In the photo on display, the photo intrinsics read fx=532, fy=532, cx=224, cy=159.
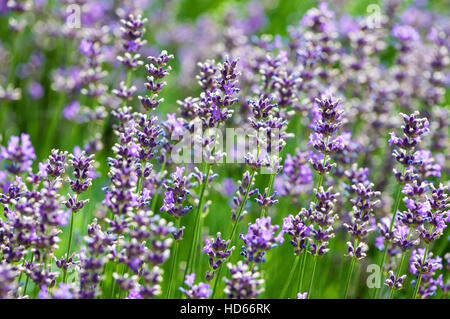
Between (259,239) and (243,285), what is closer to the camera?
(243,285)

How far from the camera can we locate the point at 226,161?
430 cm

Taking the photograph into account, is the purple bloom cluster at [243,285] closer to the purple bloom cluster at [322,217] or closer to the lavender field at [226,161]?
the lavender field at [226,161]

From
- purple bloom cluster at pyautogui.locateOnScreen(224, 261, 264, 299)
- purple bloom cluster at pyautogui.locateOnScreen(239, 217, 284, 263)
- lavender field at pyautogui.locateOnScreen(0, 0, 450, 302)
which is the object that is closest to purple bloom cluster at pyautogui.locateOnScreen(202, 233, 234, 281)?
lavender field at pyautogui.locateOnScreen(0, 0, 450, 302)

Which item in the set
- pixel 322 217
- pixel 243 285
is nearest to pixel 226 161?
pixel 322 217

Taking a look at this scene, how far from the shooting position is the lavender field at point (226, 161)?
224 centimetres

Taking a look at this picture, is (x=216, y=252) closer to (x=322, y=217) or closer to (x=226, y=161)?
(x=322, y=217)

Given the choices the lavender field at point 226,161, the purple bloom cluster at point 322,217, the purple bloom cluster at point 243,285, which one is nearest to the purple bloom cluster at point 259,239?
the lavender field at point 226,161

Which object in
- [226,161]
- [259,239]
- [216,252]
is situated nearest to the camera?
[259,239]

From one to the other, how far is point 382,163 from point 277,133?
6.89 feet

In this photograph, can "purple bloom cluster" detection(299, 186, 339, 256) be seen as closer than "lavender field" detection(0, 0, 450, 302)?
No

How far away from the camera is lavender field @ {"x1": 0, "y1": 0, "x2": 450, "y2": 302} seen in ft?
7.36

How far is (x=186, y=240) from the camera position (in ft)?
12.9

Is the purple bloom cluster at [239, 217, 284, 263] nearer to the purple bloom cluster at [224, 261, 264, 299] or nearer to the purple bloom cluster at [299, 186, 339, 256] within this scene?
the purple bloom cluster at [224, 261, 264, 299]
